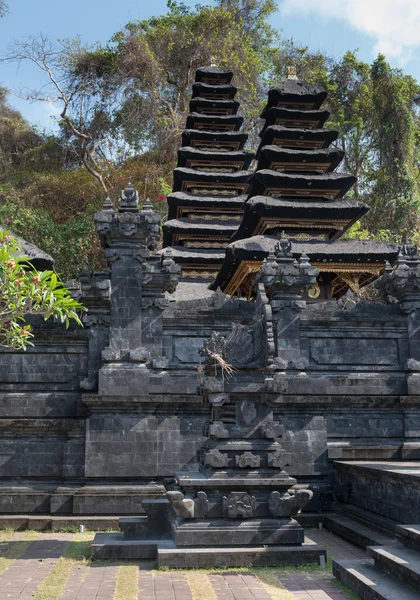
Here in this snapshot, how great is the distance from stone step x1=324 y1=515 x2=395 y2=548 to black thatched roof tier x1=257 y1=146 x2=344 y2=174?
15.8 meters

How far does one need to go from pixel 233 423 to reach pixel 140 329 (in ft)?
15.4

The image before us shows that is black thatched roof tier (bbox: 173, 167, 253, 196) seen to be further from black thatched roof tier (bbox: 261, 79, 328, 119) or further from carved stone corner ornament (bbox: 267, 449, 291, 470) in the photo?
carved stone corner ornament (bbox: 267, 449, 291, 470)

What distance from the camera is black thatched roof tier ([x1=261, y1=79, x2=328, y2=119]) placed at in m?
29.0

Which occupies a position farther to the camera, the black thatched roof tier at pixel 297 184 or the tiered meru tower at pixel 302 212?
the black thatched roof tier at pixel 297 184

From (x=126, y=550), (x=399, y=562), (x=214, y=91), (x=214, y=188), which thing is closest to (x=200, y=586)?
(x=126, y=550)

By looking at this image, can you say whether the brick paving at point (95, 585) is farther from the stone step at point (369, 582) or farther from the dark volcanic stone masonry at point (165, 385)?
the dark volcanic stone masonry at point (165, 385)

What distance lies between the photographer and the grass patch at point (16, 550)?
1064 cm

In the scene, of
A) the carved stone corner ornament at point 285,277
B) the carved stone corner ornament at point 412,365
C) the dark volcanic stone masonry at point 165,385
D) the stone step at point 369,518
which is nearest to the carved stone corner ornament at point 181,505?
the dark volcanic stone masonry at point 165,385

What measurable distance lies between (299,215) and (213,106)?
1390 cm

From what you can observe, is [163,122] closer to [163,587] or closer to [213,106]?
[213,106]

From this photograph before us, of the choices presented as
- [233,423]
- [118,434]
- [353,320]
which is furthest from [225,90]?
[233,423]

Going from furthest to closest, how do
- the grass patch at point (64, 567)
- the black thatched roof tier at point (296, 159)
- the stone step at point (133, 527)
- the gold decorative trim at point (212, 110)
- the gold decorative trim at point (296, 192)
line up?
the gold decorative trim at point (212, 110) → the black thatched roof tier at point (296, 159) → the gold decorative trim at point (296, 192) → the stone step at point (133, 527) → the grass patch at point (64, 567)

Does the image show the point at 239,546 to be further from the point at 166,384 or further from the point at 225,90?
the point at 225,90

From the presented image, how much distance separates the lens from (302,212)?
24.0 metres
